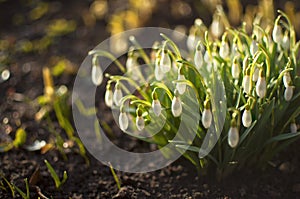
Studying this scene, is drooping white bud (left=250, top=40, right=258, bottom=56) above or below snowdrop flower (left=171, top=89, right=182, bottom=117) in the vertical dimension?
above

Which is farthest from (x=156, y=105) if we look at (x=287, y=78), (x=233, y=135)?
(x=287, y=78)

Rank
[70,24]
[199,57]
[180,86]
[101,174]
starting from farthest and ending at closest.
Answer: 1. [70,24]
2. [101,174]
3. [199,57]
4. [180,86]

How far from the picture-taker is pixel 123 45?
3555 mm

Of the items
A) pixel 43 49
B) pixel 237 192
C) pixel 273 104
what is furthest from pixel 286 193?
pixel 43 49

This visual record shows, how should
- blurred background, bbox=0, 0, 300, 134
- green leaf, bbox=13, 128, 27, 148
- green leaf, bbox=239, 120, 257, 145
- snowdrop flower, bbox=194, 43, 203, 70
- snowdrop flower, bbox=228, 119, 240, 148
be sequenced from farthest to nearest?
blurred background, bbox=0, 0, 300, 134 < green leaf, bbox=13, 128, 27, 148 < snowdrop flower, bbox=194, 43, 203, 70 < green leaf, bbox=239, 120, 257, 145 < snowdrop flower, bbox=228, 119, 240, 148

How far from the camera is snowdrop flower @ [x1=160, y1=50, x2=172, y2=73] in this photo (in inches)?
88.4

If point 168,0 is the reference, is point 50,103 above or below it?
below

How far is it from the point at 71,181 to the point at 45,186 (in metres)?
0.13

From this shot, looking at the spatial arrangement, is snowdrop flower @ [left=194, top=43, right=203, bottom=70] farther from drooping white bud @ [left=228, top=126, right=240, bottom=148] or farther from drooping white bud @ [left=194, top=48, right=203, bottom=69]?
drooping white bud @ [left=228, top=126, right=240, bottom=148]

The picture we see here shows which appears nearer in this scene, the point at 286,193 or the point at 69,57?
the point at 286,193

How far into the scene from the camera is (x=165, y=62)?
7.41ft

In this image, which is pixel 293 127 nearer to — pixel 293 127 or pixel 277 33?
pixel 293 127

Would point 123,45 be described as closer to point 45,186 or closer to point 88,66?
point 88,66

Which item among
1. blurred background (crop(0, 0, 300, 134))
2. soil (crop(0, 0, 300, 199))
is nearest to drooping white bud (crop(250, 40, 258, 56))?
soil (crop(0, 0, 300, 199))
